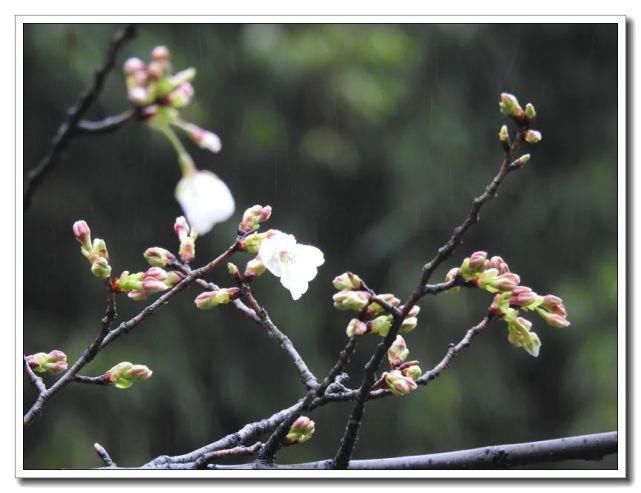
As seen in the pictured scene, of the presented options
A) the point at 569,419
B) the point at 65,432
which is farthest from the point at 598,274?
the point at 65,432

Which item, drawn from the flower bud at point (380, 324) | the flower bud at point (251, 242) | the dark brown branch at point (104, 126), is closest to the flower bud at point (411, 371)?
the flower bud at point (380, 324)

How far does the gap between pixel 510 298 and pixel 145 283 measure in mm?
373

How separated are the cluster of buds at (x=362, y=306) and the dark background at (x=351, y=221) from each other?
133 cm

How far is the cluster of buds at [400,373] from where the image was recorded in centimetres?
96

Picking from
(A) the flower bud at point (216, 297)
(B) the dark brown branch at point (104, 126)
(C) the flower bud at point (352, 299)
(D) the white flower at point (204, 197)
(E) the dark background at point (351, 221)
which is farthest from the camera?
(E) the dark background at point (351, 221)

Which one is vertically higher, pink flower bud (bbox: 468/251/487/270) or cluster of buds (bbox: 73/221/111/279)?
cluster of buds (bbox: 73/221/111/279)

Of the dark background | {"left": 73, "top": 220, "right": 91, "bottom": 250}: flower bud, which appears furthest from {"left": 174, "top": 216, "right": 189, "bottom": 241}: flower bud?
the dark background

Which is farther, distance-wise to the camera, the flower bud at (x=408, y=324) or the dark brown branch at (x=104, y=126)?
the flower bud at (x=408, y=324)

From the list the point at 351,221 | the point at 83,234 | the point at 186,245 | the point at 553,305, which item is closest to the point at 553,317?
the point at 553,305

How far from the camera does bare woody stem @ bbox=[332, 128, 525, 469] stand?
0.84m

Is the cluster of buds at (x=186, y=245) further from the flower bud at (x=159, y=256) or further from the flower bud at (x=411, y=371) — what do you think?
the flower bud at (x=411, y=371)

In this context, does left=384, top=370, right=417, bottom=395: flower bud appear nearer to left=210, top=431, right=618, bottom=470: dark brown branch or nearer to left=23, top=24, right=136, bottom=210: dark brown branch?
left=210, top=431, right=618, bottom=470: dark brown branch

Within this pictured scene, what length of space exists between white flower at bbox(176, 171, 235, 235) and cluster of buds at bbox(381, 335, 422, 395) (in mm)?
292

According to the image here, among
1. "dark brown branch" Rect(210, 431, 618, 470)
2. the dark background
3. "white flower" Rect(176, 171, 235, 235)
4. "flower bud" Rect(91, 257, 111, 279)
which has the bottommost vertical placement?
"dark brown branch" Rect(210, 431, 618, 470)
